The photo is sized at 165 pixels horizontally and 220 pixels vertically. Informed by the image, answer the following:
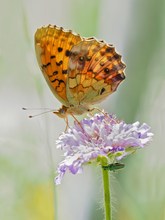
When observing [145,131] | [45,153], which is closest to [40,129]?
[45,153]

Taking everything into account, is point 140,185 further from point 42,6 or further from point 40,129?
point 42,6

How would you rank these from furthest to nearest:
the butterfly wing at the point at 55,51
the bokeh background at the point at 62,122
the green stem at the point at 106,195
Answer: the bokeh background at the point at 62,122, the butterfly wing at the point at 55,51, the green stem at the point at 106,195

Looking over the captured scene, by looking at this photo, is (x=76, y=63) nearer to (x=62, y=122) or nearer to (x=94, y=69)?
(x=94, y=69)

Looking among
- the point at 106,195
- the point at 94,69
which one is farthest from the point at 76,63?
the point at 106,195

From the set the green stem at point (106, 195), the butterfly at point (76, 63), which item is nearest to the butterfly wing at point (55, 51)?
the butterfly at point (76, 63)

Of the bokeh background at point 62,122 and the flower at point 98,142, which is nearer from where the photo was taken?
the flower at point 98,142

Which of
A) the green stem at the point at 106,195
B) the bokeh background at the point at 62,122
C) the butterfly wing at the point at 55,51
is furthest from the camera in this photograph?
the bokeh background at the point at 62,122

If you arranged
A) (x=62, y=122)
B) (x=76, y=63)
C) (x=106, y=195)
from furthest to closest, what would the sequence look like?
(x=62, y=122)
(x=76, y=63)
(x=106, y=195)

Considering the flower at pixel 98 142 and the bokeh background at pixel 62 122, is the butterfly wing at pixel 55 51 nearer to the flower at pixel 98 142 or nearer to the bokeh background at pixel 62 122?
the flower at pixel 98 142
